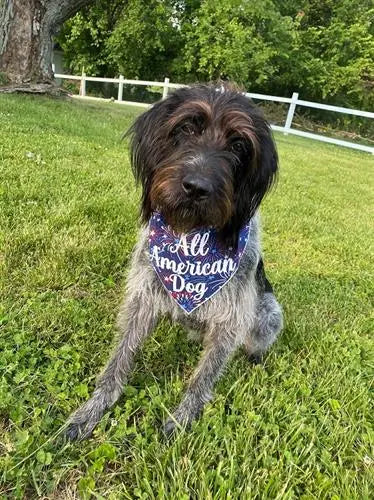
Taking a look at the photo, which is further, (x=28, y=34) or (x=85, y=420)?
(x=28, y=34)

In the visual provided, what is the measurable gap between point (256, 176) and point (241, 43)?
2723 cm

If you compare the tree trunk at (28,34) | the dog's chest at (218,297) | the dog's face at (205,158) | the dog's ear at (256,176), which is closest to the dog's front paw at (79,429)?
the dog's chest at (218,297)

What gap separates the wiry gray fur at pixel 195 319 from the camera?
2561 mm

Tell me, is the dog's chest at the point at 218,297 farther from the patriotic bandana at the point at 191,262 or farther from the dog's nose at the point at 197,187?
the dog's nose at the point at 197,187

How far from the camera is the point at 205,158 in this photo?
2172 mm

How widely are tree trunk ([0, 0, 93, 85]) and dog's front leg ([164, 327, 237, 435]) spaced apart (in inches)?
463

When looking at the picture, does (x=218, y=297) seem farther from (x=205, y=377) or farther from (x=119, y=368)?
(x=119, y=368)

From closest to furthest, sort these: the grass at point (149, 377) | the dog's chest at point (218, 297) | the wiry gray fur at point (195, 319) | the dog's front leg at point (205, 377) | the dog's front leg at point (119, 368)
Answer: the grass at point (149, 377)
the dog's front leg at point (119, 368)
the dog's front leg at point (205, 377)
the wiry gray fur at point (195, 319)
the dog's chest at point (218, 297)

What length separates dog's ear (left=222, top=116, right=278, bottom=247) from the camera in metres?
2.40

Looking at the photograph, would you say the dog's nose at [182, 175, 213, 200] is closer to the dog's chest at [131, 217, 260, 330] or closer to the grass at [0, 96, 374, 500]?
the dog's chest at [131, 217, 260, 330]

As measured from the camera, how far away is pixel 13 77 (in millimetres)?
12195

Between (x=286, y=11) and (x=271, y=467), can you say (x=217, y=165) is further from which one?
(x=286, y=11)

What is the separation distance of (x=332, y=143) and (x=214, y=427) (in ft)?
62.7

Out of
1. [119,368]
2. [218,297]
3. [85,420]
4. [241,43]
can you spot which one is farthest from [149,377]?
[241,43]
